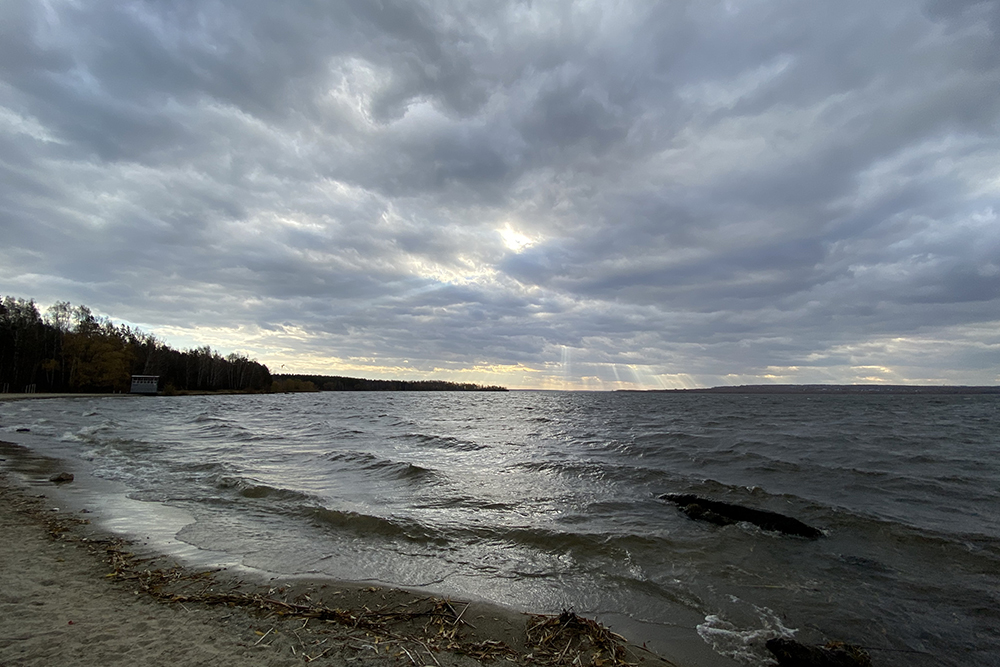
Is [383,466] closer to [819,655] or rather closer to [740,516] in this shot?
[740,516]

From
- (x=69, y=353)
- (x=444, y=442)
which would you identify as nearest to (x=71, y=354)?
(x=69, y=353)

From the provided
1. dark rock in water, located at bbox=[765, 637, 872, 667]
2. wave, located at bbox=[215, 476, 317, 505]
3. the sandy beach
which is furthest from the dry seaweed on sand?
wave, located at bbox=[215, 476, 317, 505]

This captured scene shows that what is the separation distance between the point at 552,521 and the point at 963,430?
37.3 m

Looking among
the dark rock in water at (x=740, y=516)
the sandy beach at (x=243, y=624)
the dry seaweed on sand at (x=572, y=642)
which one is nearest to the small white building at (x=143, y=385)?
the sandy beach at (x=243, y=624)

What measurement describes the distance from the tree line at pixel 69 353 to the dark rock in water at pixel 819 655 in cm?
10797

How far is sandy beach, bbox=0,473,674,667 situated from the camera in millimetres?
4008

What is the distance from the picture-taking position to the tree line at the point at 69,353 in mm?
75875

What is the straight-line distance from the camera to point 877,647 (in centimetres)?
540

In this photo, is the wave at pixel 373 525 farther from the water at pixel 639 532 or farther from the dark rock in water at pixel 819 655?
the dark rock in water at pixel 819 655

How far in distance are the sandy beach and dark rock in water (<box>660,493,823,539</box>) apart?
255 inches

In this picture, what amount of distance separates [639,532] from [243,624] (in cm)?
756

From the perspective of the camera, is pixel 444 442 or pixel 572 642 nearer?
pixel 572 642

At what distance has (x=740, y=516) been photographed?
10250 mm

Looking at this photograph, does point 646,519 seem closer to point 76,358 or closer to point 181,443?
point 181,443
